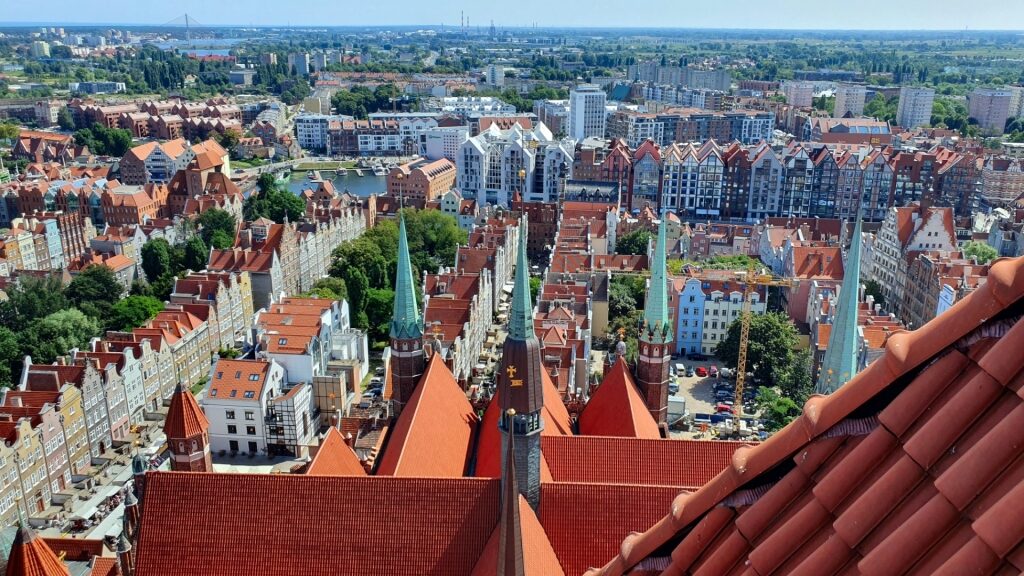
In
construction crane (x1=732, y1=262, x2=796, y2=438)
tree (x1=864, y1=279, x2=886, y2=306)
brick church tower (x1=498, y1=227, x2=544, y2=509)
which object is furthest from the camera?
tree (x1=864, y1=279, x2=886, y2=306)

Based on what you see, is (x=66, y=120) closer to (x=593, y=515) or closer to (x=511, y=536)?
(x=593, y=515)

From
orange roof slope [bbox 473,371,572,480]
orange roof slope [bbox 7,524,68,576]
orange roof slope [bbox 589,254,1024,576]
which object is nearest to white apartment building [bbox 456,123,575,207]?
orange roof slope [bbox 473,371,572,480]

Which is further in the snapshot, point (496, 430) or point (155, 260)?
point (155, 260)

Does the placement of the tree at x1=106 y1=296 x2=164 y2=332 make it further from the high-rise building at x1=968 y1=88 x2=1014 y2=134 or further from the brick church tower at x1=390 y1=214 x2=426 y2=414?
the high-rise building at x1=968 y1=88 x2=1014 y2=134

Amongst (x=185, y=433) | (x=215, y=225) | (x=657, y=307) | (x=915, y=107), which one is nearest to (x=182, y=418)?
(x=185, y=433)

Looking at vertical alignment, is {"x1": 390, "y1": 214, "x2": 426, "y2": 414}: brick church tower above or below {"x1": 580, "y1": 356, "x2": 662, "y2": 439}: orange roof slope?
above

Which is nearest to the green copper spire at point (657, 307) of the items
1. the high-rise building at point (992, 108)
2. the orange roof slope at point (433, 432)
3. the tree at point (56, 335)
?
the orange roof slope at point (433, 432)
